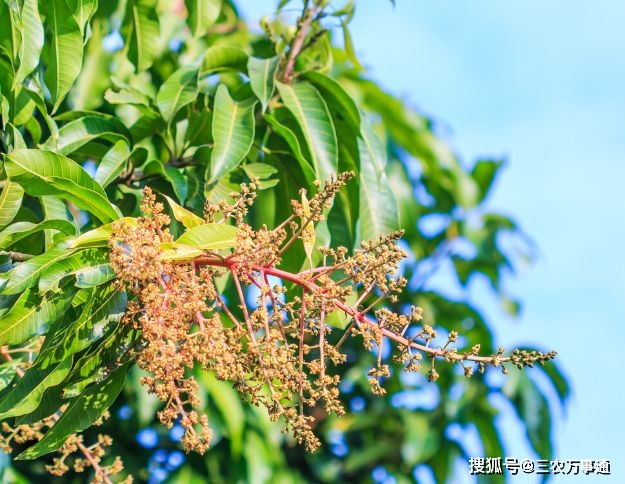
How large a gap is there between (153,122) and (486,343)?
2.00 metres

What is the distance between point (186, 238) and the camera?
1.19 metres

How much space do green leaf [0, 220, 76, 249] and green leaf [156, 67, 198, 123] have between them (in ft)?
1.41

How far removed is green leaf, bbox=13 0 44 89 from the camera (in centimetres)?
149

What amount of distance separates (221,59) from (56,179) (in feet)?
2.18

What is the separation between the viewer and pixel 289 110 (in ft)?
5.74

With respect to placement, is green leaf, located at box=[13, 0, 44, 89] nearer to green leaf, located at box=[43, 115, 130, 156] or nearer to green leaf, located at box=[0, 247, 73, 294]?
green leaf, located at box=[43, 115, 130, 156]

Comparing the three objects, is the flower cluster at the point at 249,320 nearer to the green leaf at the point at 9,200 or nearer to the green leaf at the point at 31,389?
the green leaf at the point at 31,389

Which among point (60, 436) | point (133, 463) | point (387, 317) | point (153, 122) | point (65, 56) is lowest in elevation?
point (133, 463)

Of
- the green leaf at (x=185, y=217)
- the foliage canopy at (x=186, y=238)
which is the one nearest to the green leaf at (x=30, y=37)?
the foliage canopy at (x=186, y=238)

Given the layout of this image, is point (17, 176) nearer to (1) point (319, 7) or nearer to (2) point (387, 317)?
(2) point (387, 317)

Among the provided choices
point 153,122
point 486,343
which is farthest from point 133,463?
point 153,122

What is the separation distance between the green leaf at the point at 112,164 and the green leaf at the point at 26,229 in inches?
9.2

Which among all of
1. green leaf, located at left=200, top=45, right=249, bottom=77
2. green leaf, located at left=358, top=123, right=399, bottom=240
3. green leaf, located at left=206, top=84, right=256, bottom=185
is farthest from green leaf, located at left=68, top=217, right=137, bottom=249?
green leaf, located at left=200, top=45, right=249, bottom=77

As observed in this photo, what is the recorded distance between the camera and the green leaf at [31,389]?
1.26 metres
